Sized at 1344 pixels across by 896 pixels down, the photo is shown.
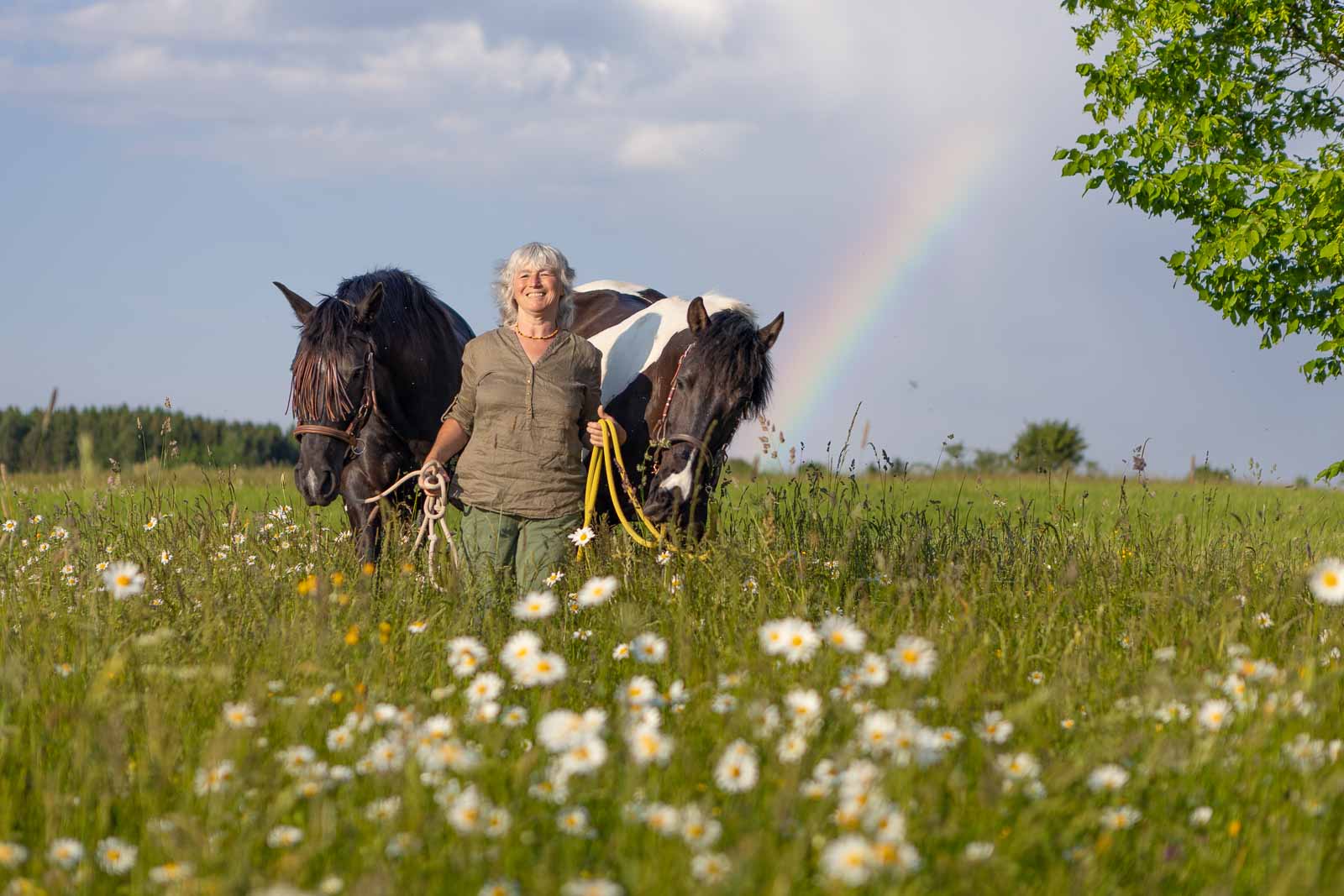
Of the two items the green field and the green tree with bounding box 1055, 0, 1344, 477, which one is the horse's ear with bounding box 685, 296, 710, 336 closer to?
the green field

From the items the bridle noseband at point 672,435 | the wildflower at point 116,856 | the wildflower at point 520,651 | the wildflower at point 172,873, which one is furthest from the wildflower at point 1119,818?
the bridle noseband at point 672,435

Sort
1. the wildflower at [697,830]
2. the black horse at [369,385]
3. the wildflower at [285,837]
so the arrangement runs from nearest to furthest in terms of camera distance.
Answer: the wildflower at [697,830], the wildflower at [285,837], the black horse at [369,385]

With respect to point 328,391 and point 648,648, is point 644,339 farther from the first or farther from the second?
point 648,648

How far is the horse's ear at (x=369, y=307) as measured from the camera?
6.65m

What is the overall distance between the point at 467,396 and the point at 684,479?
1389 millimetres

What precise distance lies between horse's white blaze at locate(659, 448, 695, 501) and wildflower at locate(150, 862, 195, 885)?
3831 millimetres

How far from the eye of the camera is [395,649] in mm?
4406

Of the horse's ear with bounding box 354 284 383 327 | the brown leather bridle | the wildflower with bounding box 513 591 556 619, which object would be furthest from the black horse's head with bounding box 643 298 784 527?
the wildflower with bounding box 513 591 556 619

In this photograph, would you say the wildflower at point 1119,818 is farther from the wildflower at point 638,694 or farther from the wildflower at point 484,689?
the wildflower at point 484,689

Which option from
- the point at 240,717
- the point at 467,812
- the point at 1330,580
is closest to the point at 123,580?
the point at 240,717

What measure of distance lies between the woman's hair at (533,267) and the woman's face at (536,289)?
0.09 ft

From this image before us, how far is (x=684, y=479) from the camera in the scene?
6094mm

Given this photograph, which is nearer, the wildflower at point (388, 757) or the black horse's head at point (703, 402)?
the wildflower at point (388, 757)

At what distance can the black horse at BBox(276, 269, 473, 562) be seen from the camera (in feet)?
21.0
